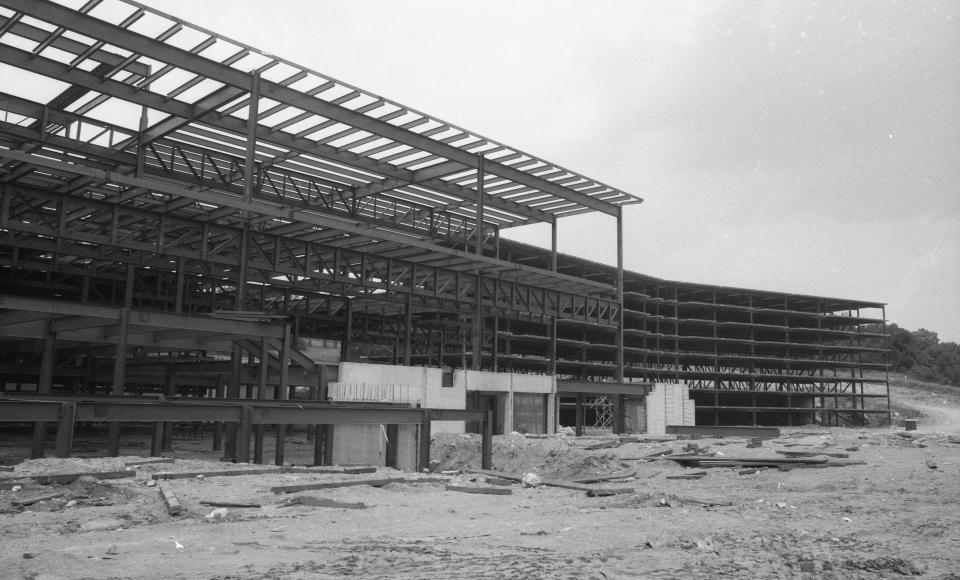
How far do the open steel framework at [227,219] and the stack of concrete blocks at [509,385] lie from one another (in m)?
1.08

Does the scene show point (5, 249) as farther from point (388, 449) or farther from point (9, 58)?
point (388, 449)

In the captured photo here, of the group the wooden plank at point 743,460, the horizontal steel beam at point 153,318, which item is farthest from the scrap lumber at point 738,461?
the horizontal steel beam at point 153,318

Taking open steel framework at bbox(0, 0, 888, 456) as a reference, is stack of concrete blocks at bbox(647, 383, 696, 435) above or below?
below

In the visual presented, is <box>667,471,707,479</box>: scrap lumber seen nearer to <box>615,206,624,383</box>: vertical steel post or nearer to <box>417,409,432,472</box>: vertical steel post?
<box>417,409,432,472</box>: vertical steel post

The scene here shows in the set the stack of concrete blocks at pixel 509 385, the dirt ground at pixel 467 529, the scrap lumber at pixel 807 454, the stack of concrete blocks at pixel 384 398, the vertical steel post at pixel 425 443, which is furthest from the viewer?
the stack of concrete blocks at pixel 509 385

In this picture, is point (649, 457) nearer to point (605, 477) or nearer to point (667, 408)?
point (605, 477)

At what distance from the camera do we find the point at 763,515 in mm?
13547

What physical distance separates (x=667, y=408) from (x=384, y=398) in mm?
25653

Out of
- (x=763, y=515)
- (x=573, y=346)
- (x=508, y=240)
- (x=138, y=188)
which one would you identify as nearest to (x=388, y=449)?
(x=138, y=188)

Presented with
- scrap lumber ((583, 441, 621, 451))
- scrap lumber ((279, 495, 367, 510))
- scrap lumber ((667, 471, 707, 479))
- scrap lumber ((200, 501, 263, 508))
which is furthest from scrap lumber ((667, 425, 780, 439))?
scrap lumber ((200, 501, 263, 508))

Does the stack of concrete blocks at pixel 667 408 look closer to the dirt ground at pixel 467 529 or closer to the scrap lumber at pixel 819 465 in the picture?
the scrap lumber at pixel 819 465

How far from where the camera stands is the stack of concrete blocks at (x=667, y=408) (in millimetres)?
45500

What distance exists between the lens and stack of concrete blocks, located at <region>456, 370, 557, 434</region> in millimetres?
30922

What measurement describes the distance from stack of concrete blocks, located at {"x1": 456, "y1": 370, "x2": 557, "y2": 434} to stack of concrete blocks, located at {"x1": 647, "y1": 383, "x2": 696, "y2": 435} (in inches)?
422
